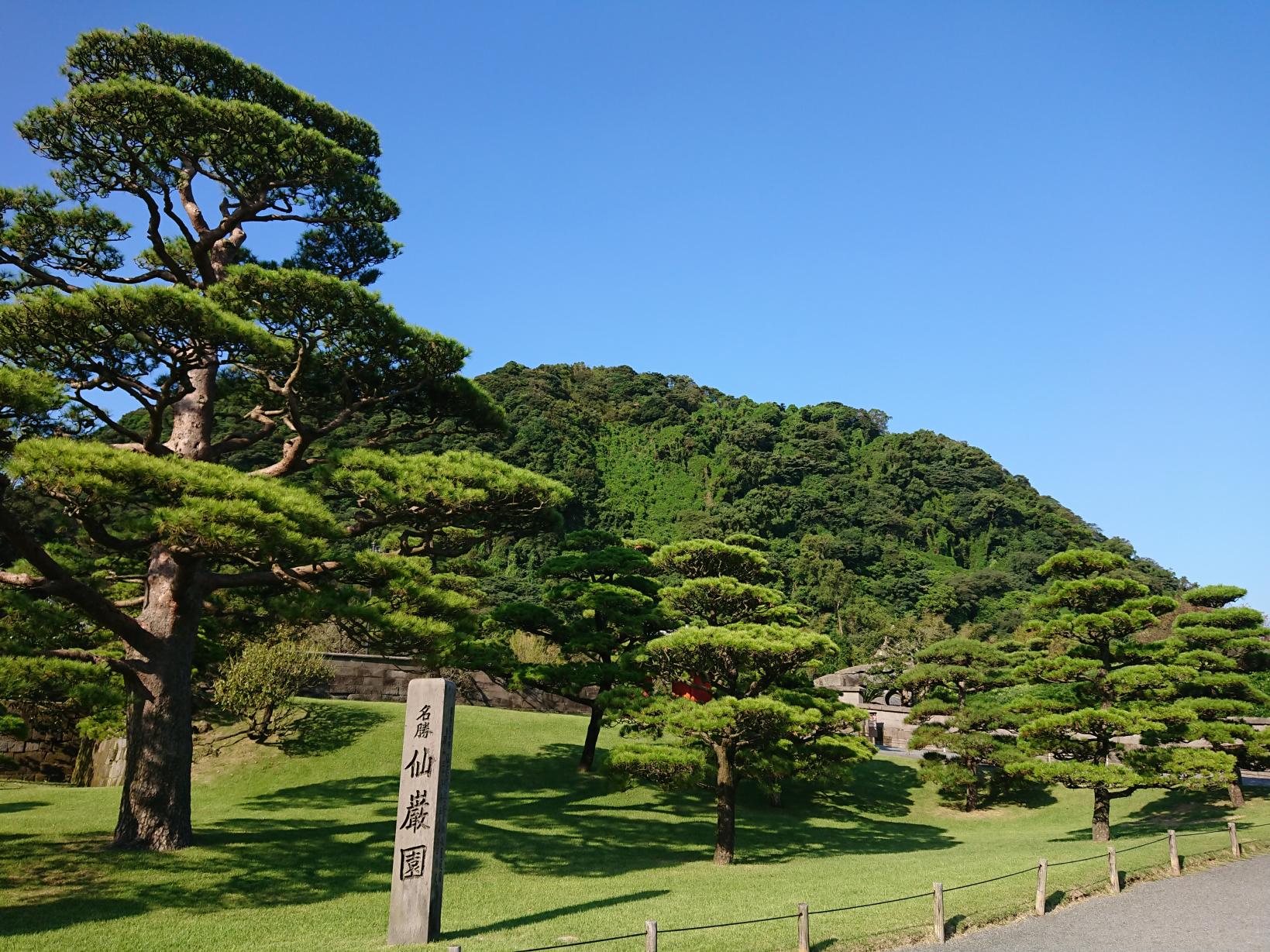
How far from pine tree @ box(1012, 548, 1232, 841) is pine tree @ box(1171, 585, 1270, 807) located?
0.48 m

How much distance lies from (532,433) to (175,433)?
6191 centimetres

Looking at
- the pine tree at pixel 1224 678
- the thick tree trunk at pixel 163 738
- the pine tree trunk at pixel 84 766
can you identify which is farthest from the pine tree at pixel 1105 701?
the pine tree trunk at pixel 84 766

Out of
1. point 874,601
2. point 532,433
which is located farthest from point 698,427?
point 874,601

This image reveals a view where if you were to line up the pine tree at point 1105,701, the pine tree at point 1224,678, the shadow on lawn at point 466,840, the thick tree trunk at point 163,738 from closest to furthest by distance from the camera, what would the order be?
the shadow on lawn at point 466,840 → the thick tree trunk at point 163,738 → the pine tree at point 1105,701 → the pine tree at point 1224,678

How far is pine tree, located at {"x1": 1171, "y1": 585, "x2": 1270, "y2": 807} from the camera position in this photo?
1758cm

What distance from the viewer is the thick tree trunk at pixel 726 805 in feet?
47.9

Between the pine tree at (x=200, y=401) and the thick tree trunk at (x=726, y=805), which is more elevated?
the pine tree at (x=200, y=401)

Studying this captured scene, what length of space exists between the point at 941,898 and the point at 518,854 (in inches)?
283

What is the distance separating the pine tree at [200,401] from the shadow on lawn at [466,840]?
1.19 meters

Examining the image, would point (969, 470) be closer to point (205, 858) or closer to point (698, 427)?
point (698, 427)

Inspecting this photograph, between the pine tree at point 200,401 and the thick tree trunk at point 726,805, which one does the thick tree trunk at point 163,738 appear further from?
the thick tree trunk at point 726,805

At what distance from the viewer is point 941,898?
9.34 meters

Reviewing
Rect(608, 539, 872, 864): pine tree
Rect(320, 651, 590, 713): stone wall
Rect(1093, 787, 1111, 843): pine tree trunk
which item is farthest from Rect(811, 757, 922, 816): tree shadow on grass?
Rect(320, 651, 590, 713): stone wall

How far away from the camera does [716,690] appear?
15891 millimetres
